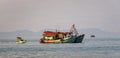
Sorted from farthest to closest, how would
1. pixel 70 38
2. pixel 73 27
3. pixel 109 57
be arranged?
pixel 73 27
pixel 70 38
pixel 109 57

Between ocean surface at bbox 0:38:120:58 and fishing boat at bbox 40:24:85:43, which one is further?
fishing boat at bbox 40:24:85:43

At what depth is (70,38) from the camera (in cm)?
13238

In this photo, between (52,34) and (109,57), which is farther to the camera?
(52,34)

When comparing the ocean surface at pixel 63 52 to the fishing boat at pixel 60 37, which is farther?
the fishing boat at pixel 60 37

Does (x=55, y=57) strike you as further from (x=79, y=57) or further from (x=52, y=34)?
(x=52, y=34)

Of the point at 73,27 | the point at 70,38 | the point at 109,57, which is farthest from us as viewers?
the point at 73,27

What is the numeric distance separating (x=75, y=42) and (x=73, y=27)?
34.4 feet

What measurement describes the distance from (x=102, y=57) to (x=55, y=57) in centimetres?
727

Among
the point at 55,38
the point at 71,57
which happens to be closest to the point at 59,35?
the point at 55,38

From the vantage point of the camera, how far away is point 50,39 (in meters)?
135

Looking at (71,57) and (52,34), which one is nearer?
(71,57)

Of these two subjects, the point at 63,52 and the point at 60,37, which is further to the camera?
the point at 60,37

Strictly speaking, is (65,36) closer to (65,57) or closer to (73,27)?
(73,27)

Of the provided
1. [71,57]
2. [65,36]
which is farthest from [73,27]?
[71,57]
